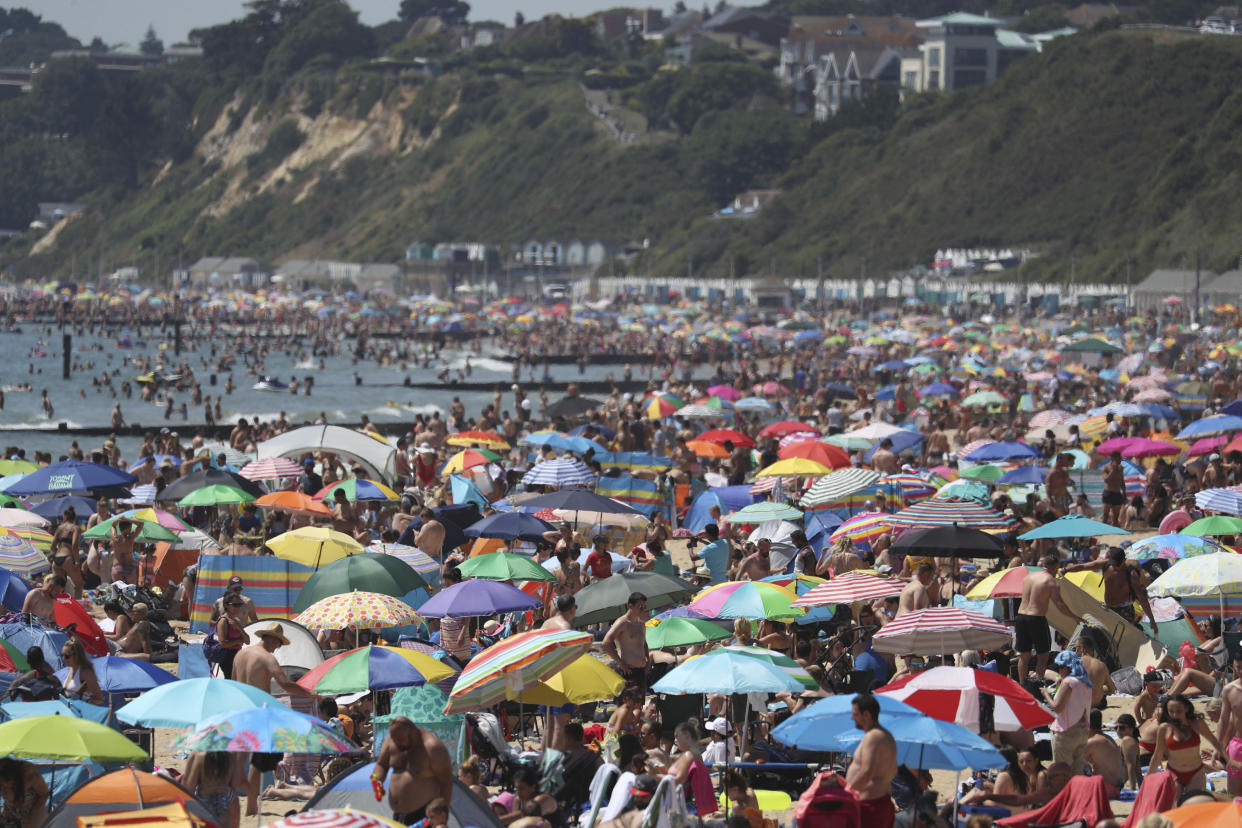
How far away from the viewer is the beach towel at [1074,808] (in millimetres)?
7148

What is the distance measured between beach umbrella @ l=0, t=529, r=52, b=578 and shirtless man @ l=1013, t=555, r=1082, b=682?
6.78 meters

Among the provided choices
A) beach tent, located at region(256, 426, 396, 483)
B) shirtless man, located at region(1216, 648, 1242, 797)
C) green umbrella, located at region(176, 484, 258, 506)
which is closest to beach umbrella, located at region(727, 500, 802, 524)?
green umbrella, located at region(176, 484, 258, 506)

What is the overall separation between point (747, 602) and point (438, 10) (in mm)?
169397

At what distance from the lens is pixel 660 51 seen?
5379 inches

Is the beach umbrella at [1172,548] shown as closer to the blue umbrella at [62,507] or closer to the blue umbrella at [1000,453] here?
the blue umbrella at [1000,453]

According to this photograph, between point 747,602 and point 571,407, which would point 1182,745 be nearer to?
point 747,602

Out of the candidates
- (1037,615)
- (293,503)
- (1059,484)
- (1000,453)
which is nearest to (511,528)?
(293,503)

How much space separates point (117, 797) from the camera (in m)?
6.38

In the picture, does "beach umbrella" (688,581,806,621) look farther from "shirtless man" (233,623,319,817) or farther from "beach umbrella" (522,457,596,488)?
"beach umbrella" (522,457,596,488)

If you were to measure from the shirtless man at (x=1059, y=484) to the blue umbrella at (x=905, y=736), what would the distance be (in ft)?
30.8

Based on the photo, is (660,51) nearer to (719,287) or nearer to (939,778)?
(719,287)

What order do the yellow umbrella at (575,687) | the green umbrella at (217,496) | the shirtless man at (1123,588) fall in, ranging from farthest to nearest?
1. the green umbrella at (217,496)
2. the shirtless man at (1123,588)
3. the yellow umbrella at (575,687)

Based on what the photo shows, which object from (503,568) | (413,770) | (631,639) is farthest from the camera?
(503,568)

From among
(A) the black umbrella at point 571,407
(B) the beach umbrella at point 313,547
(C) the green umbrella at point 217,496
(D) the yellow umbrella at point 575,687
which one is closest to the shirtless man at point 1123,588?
(D) the yellow umbrella at point 575,687
